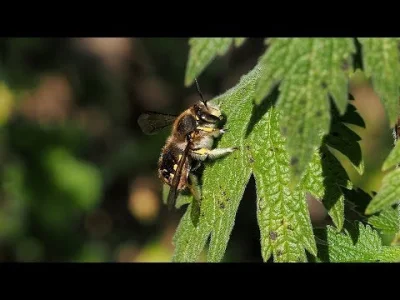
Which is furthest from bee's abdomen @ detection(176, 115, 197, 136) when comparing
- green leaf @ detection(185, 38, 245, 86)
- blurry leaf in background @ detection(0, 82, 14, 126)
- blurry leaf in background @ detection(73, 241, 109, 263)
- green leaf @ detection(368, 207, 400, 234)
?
blurry leaf in background @ detection(0, 82, 14, 126)

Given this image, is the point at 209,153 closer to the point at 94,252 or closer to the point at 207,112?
the point at 207,112

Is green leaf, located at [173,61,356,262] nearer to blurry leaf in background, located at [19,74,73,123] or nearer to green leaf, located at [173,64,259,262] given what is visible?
green leaf, located at [173,64,259,262]

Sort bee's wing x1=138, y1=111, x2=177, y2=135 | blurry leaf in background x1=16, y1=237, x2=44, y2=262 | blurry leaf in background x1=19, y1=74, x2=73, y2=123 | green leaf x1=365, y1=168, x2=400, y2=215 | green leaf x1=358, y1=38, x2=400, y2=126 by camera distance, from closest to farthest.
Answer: green leaf x1=358, y1=38, x2=400, y2=126
green leaf x1=365, y1=168, x2=400, y2=215
bee's wing x1=138, y1=111, x2=177, y2=135
blurry leaf in background x1=16, y1=237, x2=44, y2=262
blurry leaf in background x1=19, y1=74, x2=73, y2=123

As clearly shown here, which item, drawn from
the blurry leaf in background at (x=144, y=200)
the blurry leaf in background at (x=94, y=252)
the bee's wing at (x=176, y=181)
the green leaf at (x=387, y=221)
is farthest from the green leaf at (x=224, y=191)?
the blurry leaf in background at (x=144, y=200)

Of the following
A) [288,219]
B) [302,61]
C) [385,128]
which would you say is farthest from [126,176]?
[302,61]

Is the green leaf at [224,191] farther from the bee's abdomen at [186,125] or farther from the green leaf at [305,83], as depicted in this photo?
the green leaf at [305,83]

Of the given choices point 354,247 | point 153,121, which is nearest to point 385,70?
point 354,247
